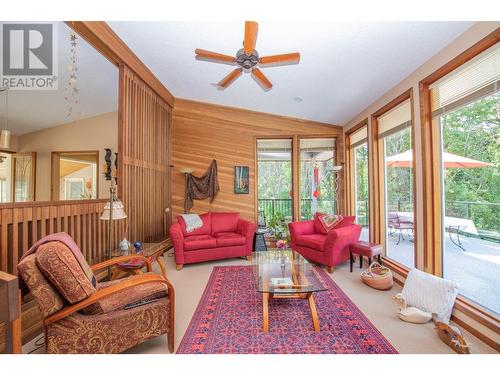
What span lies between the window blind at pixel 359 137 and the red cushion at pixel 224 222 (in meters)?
2.84

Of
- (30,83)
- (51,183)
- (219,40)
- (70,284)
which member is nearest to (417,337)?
(70,284)

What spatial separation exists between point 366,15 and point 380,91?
2.32 m

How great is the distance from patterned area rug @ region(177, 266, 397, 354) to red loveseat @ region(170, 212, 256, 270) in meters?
1.01

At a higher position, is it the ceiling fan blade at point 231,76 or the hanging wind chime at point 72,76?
the hanging wind chime at point 72,76

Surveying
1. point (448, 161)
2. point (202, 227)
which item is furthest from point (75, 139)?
point (448, 161)

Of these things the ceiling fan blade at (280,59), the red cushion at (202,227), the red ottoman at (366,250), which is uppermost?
the ceiling fan blade at (280,59)

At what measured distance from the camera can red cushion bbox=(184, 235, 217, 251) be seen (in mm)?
3701

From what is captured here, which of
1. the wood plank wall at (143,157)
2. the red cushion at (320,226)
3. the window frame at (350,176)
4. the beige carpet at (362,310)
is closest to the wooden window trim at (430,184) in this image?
the beige carpet at (362,310)

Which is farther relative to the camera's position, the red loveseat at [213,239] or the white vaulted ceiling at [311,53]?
the red loveseat at [213,239]

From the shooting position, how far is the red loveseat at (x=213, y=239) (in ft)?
12.1

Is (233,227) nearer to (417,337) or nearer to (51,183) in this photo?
(417,337)

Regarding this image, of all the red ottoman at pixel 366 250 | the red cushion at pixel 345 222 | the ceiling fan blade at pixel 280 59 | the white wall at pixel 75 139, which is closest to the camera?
the ceiling fan blade at pixel 280 59

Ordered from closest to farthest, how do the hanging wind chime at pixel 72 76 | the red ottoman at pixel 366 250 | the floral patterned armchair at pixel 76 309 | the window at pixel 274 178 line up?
the floral patterned armchair at pixel 76 309, the hanging wind chime at pixel 72 76, the red ottoman at pixel 366 250, the window at pixel 274 178

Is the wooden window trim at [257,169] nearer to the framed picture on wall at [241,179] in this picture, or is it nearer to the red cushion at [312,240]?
the framed picture on wall at [241,179]
